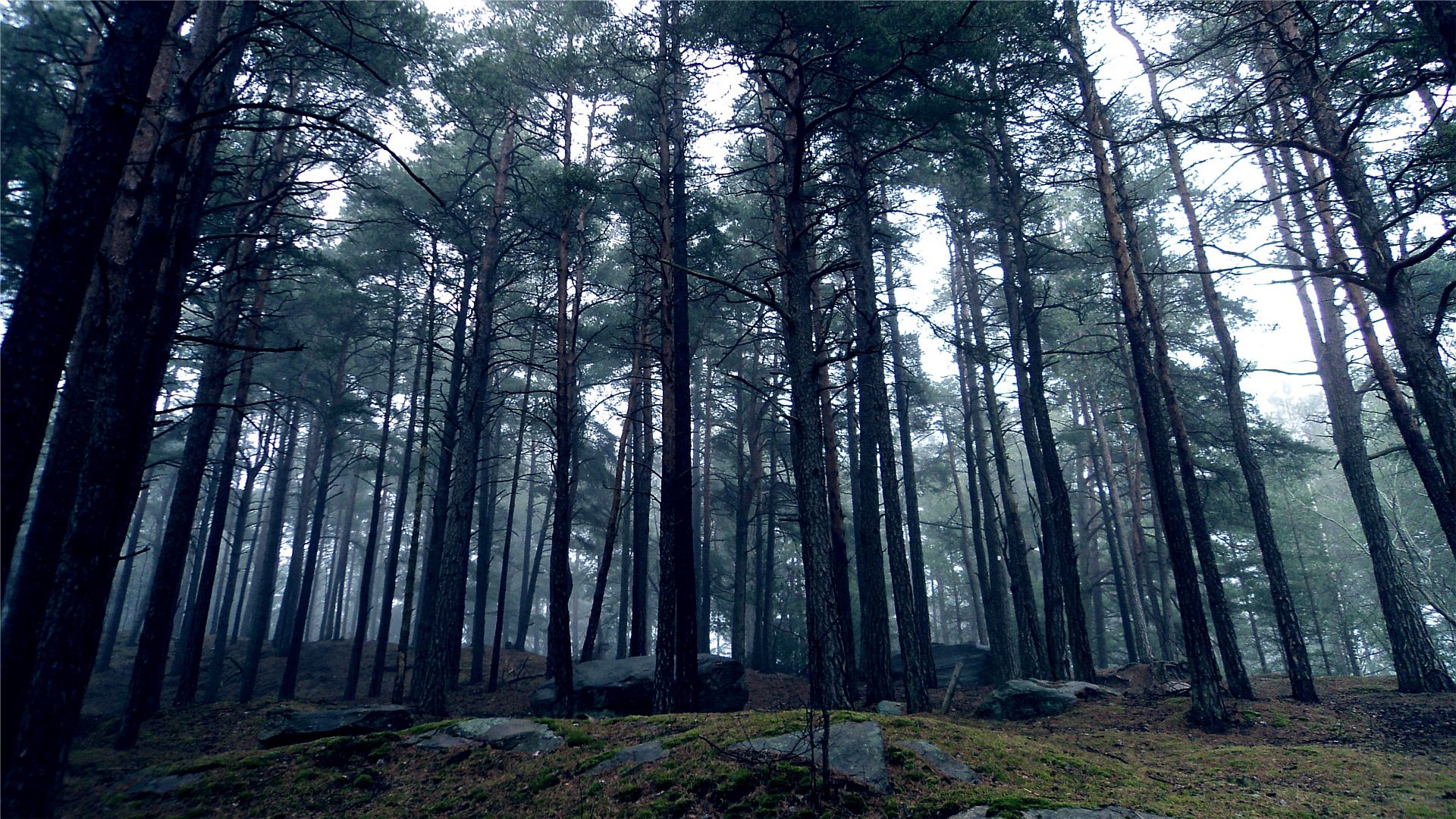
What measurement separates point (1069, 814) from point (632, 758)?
3.53m

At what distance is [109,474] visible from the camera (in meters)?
5.53

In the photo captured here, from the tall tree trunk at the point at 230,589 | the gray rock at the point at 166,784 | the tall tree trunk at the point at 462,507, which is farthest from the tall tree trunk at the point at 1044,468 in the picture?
the tall tree trunk at the point at 230,589

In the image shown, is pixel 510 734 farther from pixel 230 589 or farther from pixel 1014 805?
pixel 230 589

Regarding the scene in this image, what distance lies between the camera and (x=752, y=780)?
15.9 feet

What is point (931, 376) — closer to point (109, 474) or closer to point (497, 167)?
point (497, 167)

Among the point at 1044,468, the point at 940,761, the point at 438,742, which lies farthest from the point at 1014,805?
the point at 1044,468

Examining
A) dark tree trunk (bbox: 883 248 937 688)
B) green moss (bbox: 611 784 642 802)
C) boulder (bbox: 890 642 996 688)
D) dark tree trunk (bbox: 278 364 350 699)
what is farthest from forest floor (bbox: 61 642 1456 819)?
boulder (bbox: 890 642 996 688)

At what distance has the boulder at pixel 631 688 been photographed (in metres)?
12.7

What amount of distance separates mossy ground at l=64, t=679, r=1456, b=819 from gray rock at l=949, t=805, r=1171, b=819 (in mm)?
106

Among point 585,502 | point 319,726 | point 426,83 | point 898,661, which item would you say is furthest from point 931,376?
point 319,726

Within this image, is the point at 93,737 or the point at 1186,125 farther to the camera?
the point at 93,737

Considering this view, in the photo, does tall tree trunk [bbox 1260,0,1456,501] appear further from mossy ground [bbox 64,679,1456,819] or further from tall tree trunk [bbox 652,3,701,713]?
tall tree trunk [bbox 652,3,701,713]

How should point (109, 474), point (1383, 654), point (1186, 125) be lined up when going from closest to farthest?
point (109, 474) < point (1186, 125) < point (1383, 654)

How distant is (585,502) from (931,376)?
16.8 meters
